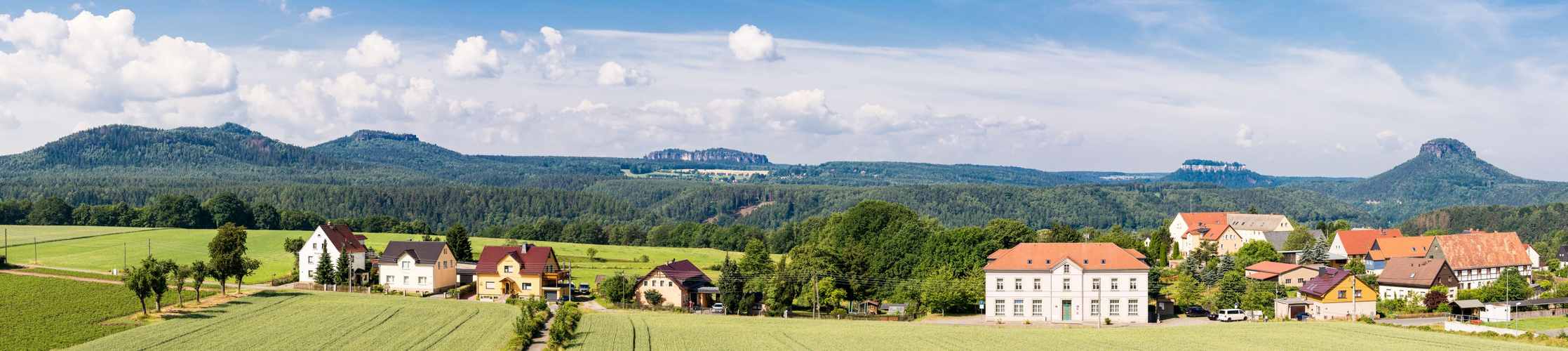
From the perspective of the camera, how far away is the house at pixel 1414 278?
69.1 meters

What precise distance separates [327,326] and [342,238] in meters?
32.1

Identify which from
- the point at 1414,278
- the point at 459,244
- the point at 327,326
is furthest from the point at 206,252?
the point at 1414,278

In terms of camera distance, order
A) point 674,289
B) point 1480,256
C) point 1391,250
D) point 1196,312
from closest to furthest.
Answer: point 1196,312, point 674,289, point 1480,256, point 1391,250

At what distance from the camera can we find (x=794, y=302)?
6969 cm

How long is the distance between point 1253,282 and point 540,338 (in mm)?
47635

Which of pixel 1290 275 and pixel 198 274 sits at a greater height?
pixel 198 274

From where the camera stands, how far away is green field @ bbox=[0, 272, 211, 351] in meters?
45.6

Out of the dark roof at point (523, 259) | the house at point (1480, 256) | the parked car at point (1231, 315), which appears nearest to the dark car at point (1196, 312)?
the parked car at point (1231, 315)

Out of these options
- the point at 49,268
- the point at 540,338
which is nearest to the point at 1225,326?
the point at 540,338

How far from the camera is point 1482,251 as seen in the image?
81.1 metres

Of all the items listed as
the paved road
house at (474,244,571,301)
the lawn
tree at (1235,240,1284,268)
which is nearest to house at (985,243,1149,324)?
the lawn

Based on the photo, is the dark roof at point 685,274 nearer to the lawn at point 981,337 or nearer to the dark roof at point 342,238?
the lawn at point 981,337

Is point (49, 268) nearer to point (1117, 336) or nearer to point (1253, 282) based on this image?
point (1117, 336)

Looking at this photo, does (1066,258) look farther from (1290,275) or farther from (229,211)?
(229,211)
